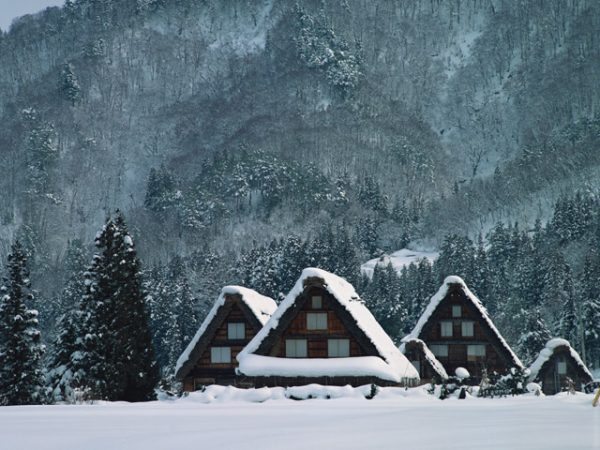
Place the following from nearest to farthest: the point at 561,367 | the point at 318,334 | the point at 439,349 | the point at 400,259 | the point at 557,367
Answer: the point at 318,334
the point at 439,349
the point at 557,367
the point at 561,367
the point at 400,259

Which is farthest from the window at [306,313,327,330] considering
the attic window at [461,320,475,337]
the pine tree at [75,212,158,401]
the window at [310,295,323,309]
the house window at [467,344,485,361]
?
the house window at [467,344,485,361]

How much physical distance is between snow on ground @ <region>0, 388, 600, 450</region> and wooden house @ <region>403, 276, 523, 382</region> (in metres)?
38.7

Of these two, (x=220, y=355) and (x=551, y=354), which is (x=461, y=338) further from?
(x=220, y=355)

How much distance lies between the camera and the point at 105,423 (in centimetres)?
1731

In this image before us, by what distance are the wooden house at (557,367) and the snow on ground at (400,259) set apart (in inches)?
4068

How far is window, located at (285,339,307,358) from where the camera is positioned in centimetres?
4434

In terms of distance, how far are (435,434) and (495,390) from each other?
1914cm

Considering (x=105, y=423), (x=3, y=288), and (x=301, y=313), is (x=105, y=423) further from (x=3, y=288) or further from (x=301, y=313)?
(x=3, y=288)

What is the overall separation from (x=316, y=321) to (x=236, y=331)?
11374 mm

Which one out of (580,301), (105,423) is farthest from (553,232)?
(105,423)

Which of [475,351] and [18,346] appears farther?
[475,351]

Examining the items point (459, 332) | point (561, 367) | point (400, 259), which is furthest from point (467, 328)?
point (400, 259)

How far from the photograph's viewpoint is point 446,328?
6253cm

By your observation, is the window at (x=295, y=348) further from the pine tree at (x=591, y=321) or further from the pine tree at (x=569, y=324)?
the pine tree at (x=569, y=324)
